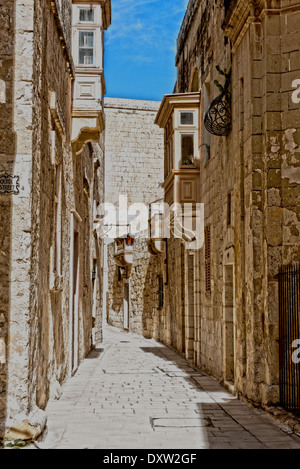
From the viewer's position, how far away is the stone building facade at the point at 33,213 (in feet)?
17.7

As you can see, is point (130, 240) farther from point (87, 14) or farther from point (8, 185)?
point (8, 185)

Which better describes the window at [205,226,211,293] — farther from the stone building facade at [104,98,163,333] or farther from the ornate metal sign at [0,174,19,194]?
the stone building facade at [104,98,163,333]

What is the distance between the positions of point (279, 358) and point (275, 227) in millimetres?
1661

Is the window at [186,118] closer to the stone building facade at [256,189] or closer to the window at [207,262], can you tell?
the window at [207,262]

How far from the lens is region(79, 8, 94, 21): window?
454 inches

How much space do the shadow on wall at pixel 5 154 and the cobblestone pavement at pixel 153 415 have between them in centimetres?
99

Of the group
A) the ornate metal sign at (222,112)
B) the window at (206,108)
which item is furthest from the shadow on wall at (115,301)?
the ornate metal sign at (222,112)

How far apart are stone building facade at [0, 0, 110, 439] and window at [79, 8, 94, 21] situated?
1085mm

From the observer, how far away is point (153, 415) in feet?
24.2

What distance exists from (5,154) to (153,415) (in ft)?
12.3

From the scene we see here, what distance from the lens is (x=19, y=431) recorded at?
525 centimetres

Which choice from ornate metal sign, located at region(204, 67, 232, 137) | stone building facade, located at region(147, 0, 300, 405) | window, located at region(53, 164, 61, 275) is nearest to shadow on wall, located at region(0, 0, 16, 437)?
window, located at region(53, 164, 61, 275)

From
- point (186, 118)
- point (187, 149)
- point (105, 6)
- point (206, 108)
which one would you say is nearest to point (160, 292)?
point (187, 149)
